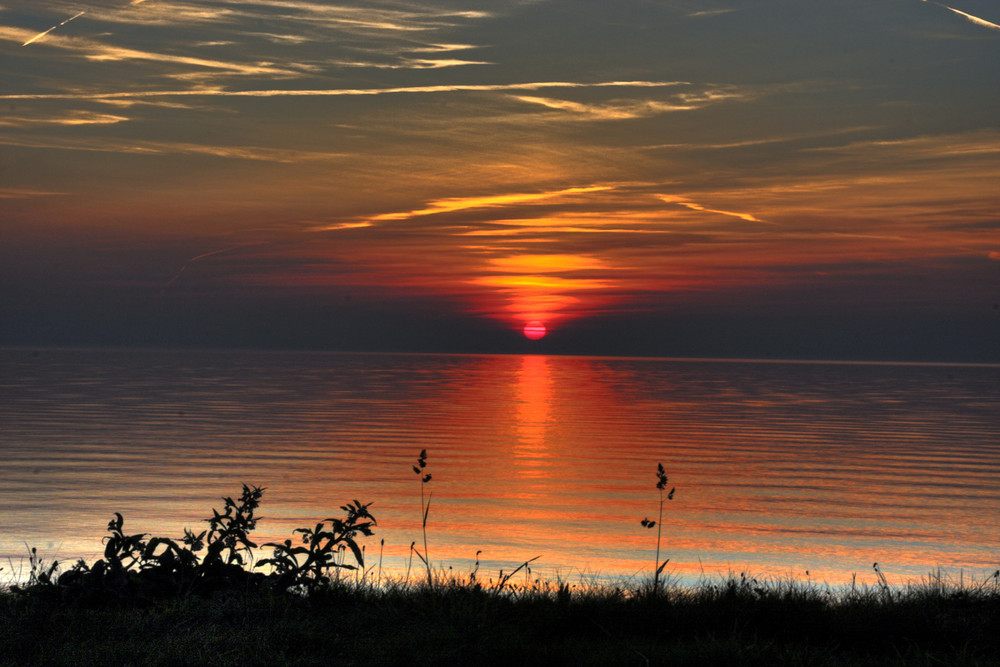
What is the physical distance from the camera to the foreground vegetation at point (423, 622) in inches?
261

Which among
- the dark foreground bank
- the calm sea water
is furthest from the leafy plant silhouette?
the calm sea water

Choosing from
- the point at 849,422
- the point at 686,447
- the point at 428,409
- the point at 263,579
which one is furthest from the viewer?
the point at 428,409

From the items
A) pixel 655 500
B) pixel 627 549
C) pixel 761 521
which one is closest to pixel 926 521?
pixel 761 521

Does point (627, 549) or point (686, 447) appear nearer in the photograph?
point (627, 549)

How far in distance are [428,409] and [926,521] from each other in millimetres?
31434

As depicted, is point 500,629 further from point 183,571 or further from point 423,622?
point 183,571

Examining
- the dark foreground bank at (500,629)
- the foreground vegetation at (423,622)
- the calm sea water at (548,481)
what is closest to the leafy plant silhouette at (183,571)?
the foreground vegetation at (423,622)

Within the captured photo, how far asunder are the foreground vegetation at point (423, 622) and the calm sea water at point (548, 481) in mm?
4813

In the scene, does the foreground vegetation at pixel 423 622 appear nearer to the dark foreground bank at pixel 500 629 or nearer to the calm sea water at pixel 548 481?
the dark foreground bank at pixel 500 629

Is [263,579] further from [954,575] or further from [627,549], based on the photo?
[954,575]

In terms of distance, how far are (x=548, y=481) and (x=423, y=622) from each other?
15.9 metres

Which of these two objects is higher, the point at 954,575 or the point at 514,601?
the point at 514,601

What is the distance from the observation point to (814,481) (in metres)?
23.9

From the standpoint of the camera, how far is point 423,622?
729 centimetres
